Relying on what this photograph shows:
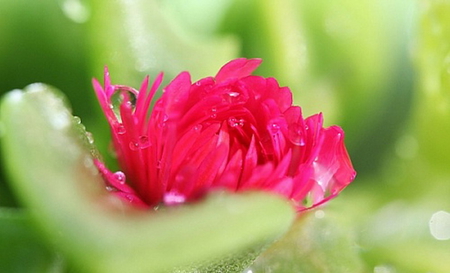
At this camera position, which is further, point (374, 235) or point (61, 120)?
point (374, 235)

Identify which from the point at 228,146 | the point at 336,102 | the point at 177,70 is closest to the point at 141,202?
the point at 228,146

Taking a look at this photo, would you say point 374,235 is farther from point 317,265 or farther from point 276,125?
point 276,125

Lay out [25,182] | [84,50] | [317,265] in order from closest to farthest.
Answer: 1. [25,182]
2. [317,265]
3. [84,50]

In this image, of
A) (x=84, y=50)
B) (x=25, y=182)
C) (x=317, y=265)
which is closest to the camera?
(x=25, y=182)

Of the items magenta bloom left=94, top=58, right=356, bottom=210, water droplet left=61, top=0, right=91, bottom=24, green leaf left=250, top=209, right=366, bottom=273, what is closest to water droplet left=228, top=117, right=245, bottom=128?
magenta bloom left=94, top=58, right=356, bottom=210

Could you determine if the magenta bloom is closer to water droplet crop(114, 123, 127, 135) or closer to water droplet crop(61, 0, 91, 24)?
water droplet crop(114, 123, 127, 135)

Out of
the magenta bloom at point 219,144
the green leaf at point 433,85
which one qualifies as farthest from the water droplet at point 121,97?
the green leaf at point 433,85
